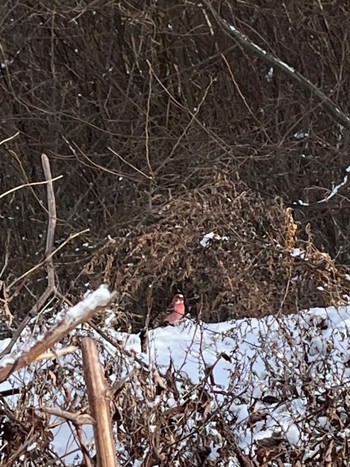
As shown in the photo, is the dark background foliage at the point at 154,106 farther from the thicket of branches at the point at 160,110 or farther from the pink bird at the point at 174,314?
the pink bird at the point at 174,314

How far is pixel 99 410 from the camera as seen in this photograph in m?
1.17

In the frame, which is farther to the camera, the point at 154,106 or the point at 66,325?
the point at 154,106

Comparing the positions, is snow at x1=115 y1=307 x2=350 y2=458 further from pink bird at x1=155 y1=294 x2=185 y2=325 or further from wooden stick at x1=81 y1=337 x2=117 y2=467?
wooden stick at x1=81 y1=337 x2=117 y2=467

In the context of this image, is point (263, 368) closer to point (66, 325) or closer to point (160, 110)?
point (66, 325)

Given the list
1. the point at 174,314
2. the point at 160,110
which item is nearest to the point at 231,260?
the point at 174,314

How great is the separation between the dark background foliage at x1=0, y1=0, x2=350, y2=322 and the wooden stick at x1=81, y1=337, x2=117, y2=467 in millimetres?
7020

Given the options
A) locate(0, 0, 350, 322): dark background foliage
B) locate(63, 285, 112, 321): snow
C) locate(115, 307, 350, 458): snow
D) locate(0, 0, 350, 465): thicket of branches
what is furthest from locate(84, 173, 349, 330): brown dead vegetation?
locate(0, 0, 350, 322): dark background foliage

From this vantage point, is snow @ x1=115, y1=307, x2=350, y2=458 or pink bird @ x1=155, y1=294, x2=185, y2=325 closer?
snow @ x1=115, y1=307, x2=350, y2=458

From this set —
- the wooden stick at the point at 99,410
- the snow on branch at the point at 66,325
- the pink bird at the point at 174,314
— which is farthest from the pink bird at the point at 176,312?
the snow on branch at the point at 66,325

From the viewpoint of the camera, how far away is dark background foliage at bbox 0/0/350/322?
8.58 meters

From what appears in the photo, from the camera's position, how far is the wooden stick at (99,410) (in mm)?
1156

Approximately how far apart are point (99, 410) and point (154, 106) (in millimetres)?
8170

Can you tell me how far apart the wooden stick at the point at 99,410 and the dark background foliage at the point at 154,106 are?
702cm

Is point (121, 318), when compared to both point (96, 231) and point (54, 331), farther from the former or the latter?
point (96, 231)
